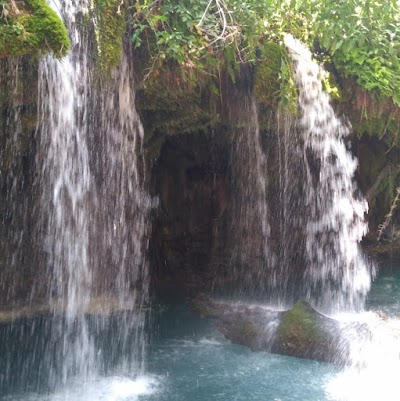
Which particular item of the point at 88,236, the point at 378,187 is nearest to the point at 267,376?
the point at 88,236

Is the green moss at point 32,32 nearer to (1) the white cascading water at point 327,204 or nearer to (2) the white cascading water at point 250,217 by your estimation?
(1) the white cascading water at point 327,204

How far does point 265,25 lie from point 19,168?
3689 millimetres

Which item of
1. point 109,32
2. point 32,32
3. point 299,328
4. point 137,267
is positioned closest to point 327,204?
point 299,328

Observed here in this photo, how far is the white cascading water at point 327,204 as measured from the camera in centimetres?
693

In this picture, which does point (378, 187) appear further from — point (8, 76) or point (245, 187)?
point (8, 76)

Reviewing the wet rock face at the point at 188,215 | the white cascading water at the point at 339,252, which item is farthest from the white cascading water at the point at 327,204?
the wet rock face at the point at 188,215

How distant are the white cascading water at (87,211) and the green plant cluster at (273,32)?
641 millimetres

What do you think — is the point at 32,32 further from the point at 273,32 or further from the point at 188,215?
the point at 188,215

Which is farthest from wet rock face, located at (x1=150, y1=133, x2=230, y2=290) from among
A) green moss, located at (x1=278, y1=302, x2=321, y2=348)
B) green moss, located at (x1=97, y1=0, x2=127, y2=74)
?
green moss, located at (x1=97, y1=0, x2=127, y2=74)

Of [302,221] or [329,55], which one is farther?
[302,221]

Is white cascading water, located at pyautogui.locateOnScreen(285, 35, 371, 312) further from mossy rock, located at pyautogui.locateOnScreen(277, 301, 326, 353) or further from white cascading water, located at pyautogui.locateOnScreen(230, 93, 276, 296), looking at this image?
mossy rock, located at pyautogui.locateOnScreen(277, 301, 326, 353)

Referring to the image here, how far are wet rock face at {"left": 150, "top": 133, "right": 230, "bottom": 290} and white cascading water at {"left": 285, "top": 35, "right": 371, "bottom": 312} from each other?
1654 millimetres

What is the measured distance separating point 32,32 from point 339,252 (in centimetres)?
637

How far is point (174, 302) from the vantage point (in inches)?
318
